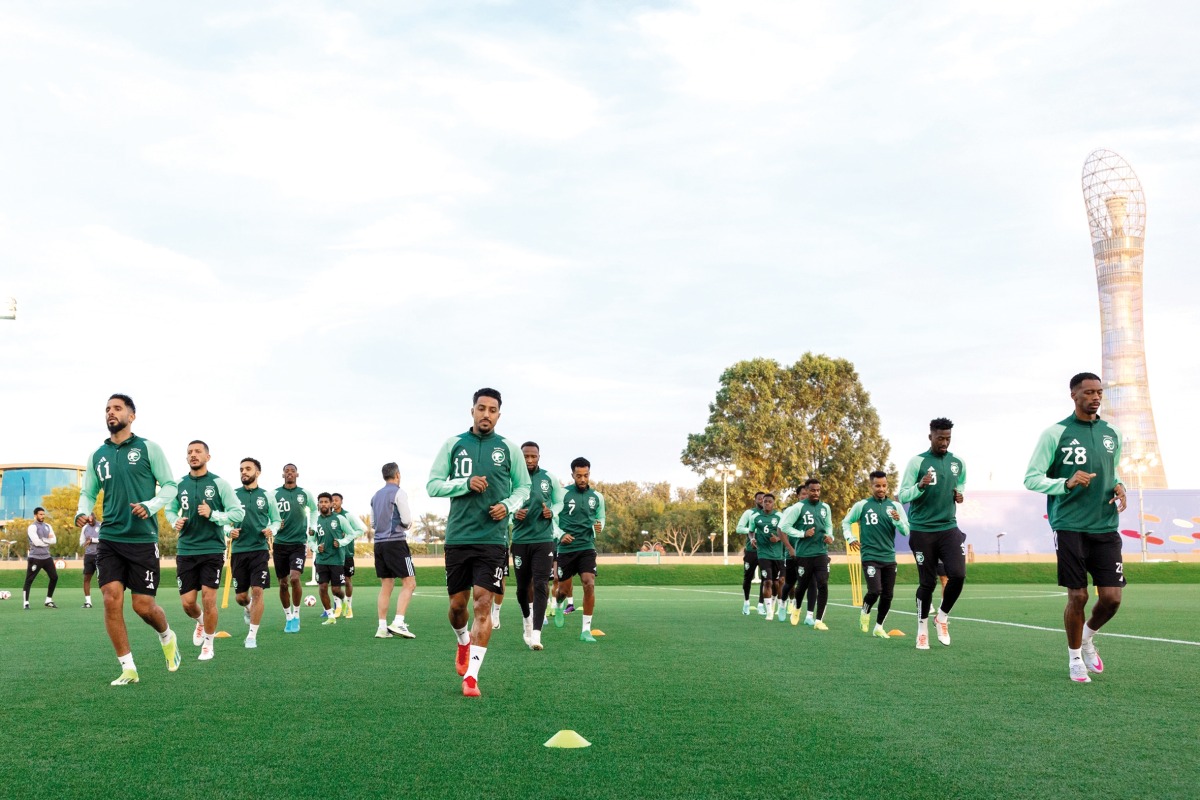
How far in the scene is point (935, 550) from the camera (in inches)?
427

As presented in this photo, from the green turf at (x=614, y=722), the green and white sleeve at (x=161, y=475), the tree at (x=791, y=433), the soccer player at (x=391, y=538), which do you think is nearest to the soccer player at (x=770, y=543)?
the green turf at (x=614, y=722)

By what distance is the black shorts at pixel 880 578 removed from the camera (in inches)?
496

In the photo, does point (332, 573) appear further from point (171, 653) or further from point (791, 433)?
point (791, 433)

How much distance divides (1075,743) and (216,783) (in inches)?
173

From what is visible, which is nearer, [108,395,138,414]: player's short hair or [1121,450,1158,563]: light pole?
[108,395,138,414]: player's short hair

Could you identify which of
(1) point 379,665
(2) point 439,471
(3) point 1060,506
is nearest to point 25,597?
(1) point 379,665

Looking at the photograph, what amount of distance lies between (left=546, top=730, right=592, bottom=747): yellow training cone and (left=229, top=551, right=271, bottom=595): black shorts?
23.4 ft

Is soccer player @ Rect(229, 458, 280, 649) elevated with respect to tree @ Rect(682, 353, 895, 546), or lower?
lower

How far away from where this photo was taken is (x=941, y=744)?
5371mm

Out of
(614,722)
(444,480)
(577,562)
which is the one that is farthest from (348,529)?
(614,722)

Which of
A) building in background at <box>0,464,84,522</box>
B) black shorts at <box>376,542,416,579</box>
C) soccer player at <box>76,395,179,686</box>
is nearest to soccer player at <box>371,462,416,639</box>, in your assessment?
black shorts at <box>376,542,416,579</box>

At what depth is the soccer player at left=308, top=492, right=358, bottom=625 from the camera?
1585 centimetres

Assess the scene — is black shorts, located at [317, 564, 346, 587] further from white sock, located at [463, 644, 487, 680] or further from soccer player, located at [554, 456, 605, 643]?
white sock, located at [463, 644, 487, 680]

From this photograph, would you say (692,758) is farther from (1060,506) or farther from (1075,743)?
(1060,506)
